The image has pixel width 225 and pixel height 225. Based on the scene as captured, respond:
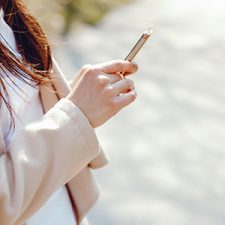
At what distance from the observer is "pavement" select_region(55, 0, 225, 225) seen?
3.24 m

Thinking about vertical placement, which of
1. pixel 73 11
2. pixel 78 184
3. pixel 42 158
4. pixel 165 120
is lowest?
pixel 165 120

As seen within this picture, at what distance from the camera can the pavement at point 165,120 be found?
10.6 feet

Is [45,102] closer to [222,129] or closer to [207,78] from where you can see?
[222,129]

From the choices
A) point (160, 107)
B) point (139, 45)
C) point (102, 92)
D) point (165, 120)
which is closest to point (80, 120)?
point (102, 92)

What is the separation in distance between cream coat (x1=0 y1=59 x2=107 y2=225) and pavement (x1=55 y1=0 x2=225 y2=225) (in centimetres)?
191

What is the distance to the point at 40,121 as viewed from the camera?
48.6 inches

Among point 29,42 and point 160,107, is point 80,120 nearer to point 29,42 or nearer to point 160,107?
point 29,42

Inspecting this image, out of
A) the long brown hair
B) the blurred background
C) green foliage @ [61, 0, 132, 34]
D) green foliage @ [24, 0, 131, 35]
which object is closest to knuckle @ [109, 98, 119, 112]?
the long brown hair

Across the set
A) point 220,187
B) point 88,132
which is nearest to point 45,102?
point 88,132

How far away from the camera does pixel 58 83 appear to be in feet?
4.59

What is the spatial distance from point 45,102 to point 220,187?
7.08ft

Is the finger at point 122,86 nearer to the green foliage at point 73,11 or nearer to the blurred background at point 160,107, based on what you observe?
the blurred background at point 160,107

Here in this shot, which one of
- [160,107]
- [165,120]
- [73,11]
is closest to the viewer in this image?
[165,120]

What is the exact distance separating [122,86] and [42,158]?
172mm
